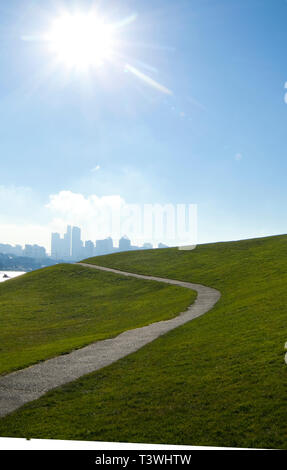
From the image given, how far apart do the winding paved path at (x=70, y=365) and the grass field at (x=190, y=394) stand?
3.36 feet

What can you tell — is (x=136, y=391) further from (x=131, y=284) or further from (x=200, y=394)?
(x=131, y=284)

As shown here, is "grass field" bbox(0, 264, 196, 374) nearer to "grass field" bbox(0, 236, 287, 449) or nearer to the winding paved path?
the winding paved path

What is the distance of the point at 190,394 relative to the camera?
15.0 m

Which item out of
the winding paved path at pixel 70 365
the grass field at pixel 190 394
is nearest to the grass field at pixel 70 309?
the winding paved path at pixel 70 365

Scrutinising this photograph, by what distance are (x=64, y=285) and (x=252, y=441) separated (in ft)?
195

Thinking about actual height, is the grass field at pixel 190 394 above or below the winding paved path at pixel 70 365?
above

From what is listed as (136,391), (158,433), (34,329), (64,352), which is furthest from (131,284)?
(158,433)

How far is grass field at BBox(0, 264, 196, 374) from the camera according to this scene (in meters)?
29.2

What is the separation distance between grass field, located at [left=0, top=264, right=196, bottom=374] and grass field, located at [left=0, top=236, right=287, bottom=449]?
7.70 m

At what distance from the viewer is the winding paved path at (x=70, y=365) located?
16.3 meters

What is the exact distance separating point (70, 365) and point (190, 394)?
9.36 meters

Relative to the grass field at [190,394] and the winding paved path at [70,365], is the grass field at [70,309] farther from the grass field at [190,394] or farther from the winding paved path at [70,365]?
the grass field at [190,394]

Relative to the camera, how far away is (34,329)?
38.6 m

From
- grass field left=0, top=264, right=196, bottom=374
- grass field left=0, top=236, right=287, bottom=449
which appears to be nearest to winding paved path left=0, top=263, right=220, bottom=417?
grass field left=0, top=236, right=287, bottom=449
